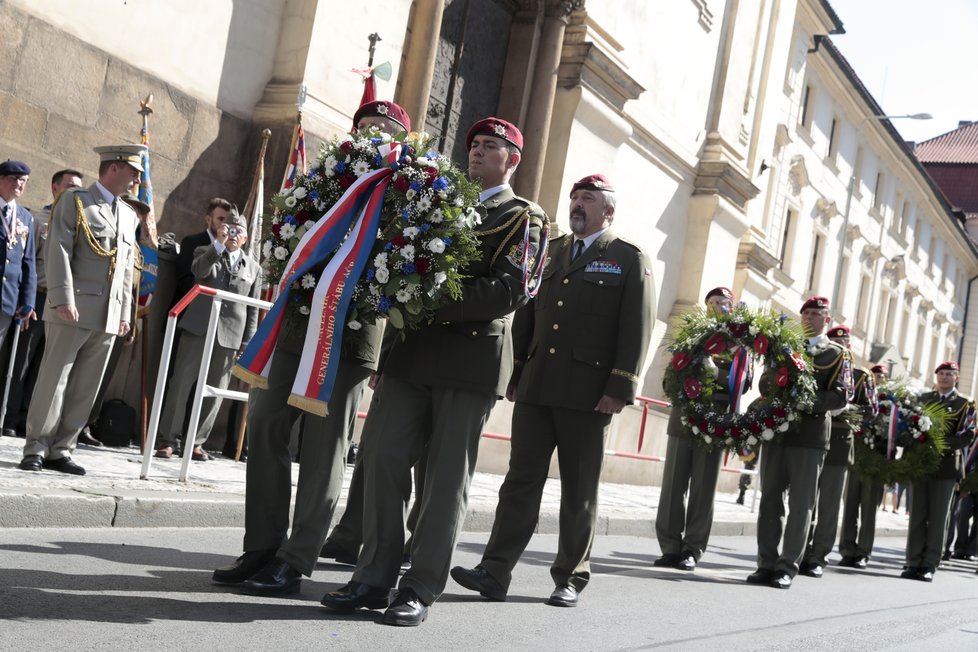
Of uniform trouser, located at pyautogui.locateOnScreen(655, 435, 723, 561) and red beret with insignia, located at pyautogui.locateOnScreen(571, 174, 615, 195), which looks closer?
red beret with insignia, located at pyautogui.locateOnScreen(571, 174, 615, 195)

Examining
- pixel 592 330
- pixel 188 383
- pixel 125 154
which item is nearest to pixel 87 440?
pixel 188 383

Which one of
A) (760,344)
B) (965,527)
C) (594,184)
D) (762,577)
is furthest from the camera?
(965,527)

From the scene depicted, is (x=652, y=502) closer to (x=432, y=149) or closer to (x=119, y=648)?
(x=432, y=149)

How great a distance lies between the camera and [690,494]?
9727 mm

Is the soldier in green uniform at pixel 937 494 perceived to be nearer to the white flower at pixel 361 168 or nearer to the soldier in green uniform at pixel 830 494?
the soldier in green uniform at pixel 830 494

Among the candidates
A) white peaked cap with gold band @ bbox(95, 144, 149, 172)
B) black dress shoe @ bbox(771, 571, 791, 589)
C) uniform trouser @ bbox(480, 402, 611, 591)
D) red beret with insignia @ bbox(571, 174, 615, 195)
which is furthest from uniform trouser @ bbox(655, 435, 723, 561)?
white peaked cap with gold band @ bbox(95, 144, 149, 172)

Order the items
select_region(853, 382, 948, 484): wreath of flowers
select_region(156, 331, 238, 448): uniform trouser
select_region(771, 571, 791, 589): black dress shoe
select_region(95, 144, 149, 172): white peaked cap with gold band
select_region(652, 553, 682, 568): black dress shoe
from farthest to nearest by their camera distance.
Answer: select_region(853, 382, 948, 484): wreath of flowers < select_region(156, 331, 238, 448): uniform trouser < select_region(652, 553, 682, 568): black dress shoe < select_region(771, 571, 791, 589): black dress shoe < select_region(95, 144, 149, 172): white peaked cap with gold band

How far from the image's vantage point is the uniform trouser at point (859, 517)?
12.9 m

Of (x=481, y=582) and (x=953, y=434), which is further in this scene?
(x=953, y=434)

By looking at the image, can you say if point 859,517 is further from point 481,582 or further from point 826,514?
point 481,582

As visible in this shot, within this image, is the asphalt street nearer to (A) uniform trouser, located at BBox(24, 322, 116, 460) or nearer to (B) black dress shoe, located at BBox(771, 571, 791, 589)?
(B) black dress shoe, located at BBox(771, 571, 791, 589)

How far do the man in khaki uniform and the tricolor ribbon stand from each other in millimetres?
2409

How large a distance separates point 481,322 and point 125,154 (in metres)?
3.37

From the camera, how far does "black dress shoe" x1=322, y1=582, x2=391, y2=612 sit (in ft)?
16.9
